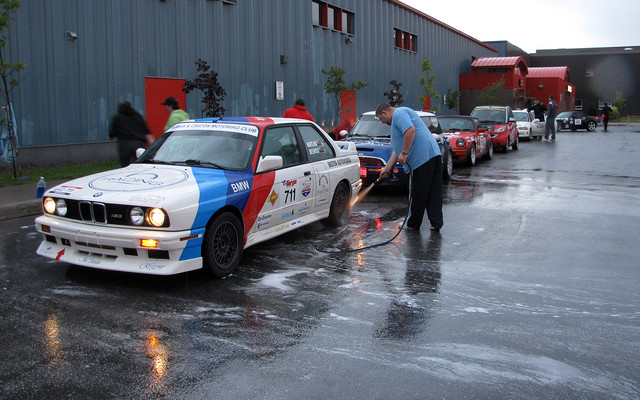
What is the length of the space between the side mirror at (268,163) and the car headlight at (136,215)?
4.73ft

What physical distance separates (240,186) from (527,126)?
79.4ft

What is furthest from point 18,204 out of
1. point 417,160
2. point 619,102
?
point 619,102

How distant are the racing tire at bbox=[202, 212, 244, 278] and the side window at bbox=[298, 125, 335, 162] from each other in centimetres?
182

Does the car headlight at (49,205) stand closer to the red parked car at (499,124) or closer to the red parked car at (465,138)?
the red parked car at (465,138)

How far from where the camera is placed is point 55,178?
11820mm

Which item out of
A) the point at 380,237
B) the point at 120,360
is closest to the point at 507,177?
the point at 380,237

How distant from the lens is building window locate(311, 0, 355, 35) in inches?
969

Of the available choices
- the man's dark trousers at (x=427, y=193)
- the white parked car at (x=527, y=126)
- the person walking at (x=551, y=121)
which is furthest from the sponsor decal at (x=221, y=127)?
the white parked car at (x=527, y=126)

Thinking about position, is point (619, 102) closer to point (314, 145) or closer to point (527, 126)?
point (527, 126)

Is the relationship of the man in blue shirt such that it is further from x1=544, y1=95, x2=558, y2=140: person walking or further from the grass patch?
x1=544, y1=95, x2=558, y2=140: person walking

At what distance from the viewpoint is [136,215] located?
505 cm

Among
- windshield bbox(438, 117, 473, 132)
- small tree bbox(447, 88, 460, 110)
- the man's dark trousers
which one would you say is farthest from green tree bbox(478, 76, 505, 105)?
the man's dark trousers

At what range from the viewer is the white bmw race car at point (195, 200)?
5.06 meters

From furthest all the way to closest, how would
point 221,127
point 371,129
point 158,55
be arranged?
point 158,55 < point 371,129 < point 221,127
